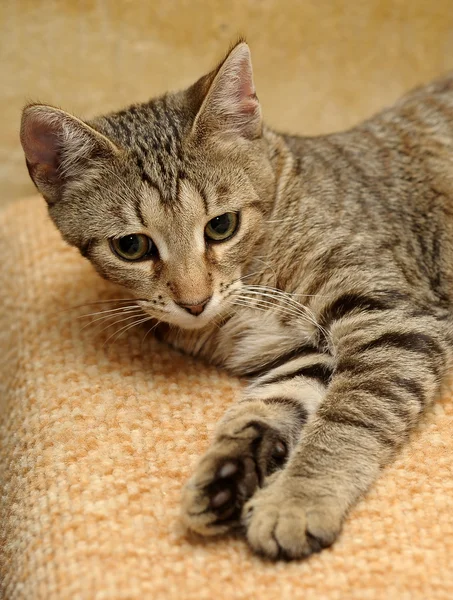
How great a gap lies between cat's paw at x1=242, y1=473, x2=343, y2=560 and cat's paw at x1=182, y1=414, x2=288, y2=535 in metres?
0.03

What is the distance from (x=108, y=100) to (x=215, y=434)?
175 cm

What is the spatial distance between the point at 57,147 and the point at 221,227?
0.40 metres

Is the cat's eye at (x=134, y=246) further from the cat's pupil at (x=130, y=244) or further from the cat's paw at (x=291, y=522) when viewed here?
the cat's paw at (x=291, y=522)

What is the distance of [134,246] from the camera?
1.48 m

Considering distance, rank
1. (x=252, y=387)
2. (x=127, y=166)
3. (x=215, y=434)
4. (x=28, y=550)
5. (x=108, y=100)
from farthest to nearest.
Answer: (x=108, y=100) < (x=252, y=387) < (x=127, y=166) < (x=215, y=434) < (x=28, y=550)

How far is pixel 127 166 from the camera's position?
147 cm

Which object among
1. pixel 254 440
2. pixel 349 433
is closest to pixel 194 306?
pixel 254 440

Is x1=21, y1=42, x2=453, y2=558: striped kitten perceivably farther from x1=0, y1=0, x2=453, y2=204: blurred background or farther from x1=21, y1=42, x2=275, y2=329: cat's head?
x1=0, y1=0, x2=453, y2=204: blurred background

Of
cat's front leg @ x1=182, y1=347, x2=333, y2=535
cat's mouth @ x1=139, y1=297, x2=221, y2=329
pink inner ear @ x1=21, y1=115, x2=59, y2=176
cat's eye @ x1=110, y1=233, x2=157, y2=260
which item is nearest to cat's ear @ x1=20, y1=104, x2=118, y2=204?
pink inner ear @ x1=21, y1=115, x2=59, y2=176

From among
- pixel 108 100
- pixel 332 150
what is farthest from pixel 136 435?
pixel 108 100

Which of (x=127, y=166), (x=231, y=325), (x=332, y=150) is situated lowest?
(x=231, y=325)

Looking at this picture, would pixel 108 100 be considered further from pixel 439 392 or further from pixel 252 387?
pixel 439 392

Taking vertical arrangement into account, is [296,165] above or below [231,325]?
above

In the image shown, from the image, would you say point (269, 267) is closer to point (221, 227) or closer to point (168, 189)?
point (221, 227)
